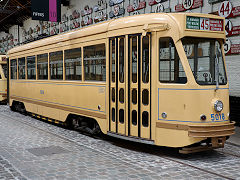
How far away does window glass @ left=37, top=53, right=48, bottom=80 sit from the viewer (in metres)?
11.6

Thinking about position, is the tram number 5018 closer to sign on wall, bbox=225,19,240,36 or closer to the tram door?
the tram door

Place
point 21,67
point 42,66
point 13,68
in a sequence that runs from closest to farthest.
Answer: point 42,66 → point 21,67 → point 13,68

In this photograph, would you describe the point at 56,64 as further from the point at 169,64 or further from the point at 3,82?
the point at 3,82

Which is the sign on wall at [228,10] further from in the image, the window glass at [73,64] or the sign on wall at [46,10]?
the sign on wall at [46,10]

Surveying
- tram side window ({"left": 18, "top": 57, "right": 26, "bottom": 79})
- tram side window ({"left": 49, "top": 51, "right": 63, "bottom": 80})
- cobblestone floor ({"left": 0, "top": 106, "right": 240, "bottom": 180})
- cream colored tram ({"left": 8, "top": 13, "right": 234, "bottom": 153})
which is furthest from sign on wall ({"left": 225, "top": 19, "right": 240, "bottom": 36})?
tram side window ({"left": 18, "top": 57, "right": 26, "bottom": 79})

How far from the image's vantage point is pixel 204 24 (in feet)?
22.4

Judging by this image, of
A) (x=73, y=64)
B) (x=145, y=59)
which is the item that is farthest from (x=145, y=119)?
(x=73, y=64)

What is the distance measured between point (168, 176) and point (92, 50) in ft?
14.0

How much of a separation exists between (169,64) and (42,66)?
6362mm

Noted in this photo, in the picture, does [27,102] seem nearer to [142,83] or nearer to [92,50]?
[92,50]

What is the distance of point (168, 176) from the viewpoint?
18.2ft

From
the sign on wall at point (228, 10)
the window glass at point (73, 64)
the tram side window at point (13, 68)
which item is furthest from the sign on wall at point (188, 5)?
the tram side window at point (13, 68)

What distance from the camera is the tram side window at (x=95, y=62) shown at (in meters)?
8.27

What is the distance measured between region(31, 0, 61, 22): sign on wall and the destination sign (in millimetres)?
9957
